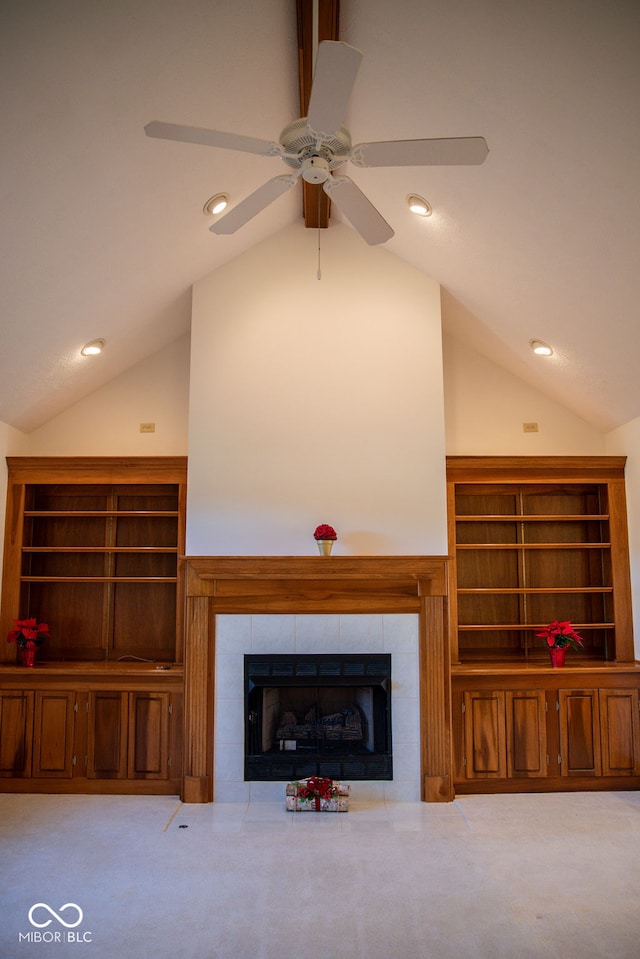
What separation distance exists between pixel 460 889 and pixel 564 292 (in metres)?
3.20

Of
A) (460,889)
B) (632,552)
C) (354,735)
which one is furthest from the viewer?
(632,552)

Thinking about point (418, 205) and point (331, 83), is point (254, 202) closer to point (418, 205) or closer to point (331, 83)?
point (331, 83)

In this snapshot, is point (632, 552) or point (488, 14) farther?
point (632, 552)

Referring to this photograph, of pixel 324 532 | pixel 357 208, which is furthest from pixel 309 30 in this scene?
pixel 324 532

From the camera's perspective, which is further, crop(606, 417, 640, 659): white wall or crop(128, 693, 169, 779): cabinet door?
crop(606, 417, 640, 659): white wall

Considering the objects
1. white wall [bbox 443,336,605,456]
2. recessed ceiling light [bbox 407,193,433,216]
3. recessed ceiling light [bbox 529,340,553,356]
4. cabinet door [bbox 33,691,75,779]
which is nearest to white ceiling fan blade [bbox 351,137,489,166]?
recessed ceiling light [bbox 407,193,433,216]

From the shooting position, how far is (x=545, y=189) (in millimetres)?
3441

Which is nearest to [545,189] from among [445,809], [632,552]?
[632,552]

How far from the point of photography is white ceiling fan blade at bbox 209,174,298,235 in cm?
283

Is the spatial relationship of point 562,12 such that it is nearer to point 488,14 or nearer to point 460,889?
point 488,14

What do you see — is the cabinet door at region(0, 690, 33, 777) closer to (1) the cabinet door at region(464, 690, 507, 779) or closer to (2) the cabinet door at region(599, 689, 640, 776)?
(1) the cabinet door at region(464, 690, 507, 779)

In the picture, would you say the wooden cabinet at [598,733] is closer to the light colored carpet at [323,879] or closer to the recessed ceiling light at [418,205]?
the light colored carpet at [323,879]

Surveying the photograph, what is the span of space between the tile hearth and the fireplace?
0.18 feet

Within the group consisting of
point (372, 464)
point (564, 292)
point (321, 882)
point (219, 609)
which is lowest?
point (321, 882)
